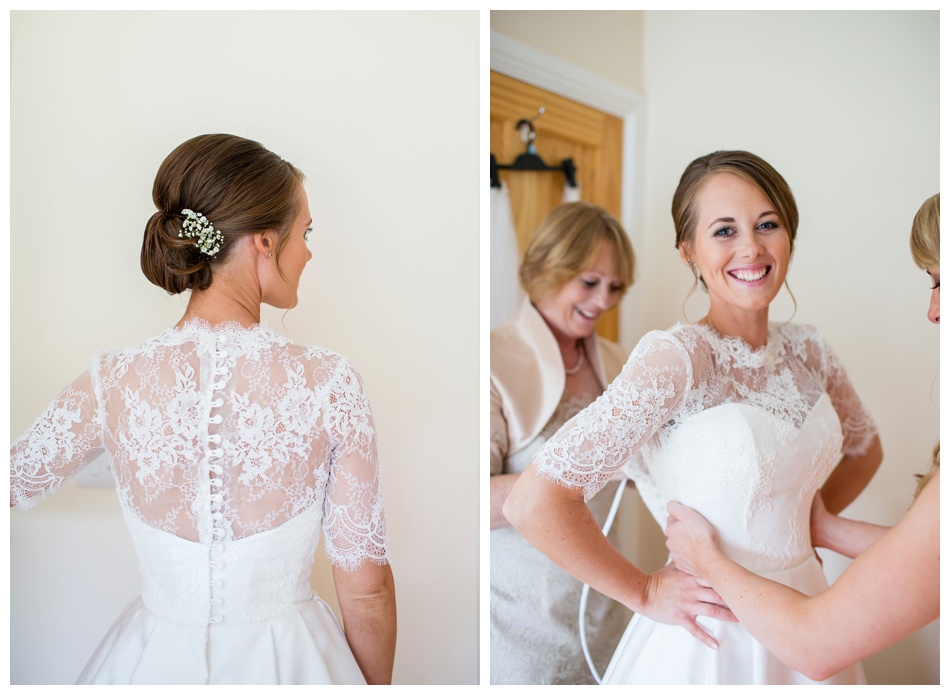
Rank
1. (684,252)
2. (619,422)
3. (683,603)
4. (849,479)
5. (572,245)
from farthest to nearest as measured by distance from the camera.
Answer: (572,245) → (849,479) → (684,252) → (683,603) → (619,422)

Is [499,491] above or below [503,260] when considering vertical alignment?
below

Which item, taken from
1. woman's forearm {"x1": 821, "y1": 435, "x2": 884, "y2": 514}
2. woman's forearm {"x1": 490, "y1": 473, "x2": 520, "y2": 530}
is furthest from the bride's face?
woman's forearm {"x1": 490, "y1": 473, "x2": 520, "y2": 530}

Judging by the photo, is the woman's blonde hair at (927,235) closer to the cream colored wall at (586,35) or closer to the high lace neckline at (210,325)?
the cream colored wall at (586,35)

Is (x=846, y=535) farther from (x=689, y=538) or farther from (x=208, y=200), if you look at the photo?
(x=208, y=200)

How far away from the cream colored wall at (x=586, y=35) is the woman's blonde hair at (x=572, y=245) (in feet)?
1.07

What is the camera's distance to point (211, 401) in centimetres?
110

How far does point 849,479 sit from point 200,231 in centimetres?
134

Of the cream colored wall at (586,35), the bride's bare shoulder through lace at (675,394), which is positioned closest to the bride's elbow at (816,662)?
the bride's bare shoulder through lace at (675,394)

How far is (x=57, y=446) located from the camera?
45.6 inches

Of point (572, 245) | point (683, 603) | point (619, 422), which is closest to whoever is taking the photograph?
point (619, 422)

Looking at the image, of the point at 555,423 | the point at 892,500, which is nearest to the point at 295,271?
the point at 555,423

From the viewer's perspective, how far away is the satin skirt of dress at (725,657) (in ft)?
3.96

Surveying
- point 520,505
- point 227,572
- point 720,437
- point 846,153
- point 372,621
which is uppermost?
point 846,153

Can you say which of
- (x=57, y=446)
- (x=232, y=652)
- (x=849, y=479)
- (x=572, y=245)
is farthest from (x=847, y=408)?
(x=57, y=446)
